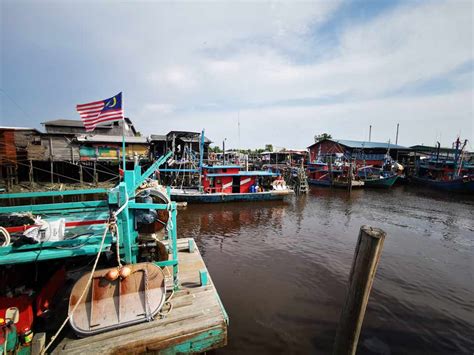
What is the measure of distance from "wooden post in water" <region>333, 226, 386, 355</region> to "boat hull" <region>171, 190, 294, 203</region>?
17.0 meters

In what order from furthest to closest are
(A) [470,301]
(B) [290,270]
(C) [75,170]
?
(C) [75,170]
(B) [290,270]
(A) [470,301]

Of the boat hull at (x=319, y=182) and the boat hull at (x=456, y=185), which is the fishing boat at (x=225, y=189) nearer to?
the boat hull at (x=319, y=182)

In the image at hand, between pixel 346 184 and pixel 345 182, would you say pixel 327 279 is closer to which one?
pixel 346 184

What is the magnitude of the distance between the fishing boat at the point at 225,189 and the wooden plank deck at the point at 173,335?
15463 mm

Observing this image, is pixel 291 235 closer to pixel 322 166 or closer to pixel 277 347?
pixel 277 347

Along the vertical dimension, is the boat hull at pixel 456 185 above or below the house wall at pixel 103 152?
below

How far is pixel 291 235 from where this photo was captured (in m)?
13.5

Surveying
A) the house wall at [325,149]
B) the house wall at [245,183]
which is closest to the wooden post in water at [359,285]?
the house wall at [245,183]

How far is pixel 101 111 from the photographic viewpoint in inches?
245

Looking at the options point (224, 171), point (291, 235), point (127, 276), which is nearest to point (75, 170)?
point (224, 171)

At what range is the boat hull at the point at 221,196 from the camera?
20080 millimetres

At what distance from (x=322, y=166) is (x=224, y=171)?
21.3m

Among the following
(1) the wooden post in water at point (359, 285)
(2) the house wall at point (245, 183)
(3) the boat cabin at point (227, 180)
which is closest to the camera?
(1) the wooden post in water at point (359, 285)

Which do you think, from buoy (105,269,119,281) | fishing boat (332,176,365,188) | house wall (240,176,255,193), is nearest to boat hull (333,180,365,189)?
fishing boat (332,176,365,188)
